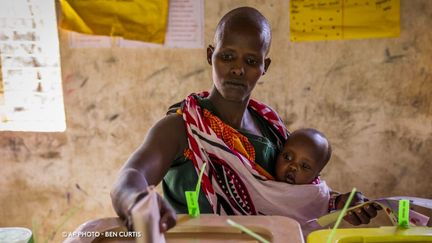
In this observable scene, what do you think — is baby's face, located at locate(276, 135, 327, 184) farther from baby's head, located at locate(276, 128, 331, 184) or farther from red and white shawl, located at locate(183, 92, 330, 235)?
red and white shawl, located at locate(183, 92, 330, 235)

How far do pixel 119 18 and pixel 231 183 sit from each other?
1.63 m

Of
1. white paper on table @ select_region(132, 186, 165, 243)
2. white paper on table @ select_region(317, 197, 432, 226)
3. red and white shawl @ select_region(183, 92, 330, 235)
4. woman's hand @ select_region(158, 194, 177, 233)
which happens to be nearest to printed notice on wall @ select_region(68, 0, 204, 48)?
red and white shawl @ select_region(183, 92, 330, 235)

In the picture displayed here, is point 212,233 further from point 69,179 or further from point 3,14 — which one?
point 3,14

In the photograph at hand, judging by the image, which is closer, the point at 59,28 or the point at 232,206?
the point at 232,206

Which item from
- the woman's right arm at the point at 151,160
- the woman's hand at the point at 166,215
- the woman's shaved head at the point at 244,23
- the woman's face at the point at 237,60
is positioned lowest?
the woman's hand at the point at 166,215

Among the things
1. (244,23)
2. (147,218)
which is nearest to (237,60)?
(244,23)

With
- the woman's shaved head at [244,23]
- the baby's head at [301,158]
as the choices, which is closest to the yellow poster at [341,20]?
the baby's head at [301,158]

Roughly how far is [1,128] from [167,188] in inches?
71.5

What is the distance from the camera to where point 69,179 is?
2.75 metres

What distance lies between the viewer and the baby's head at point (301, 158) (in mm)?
1375

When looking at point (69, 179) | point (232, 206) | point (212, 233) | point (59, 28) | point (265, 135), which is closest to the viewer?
point (212, 233)

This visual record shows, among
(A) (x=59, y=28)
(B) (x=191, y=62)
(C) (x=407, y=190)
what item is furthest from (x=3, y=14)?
(C) (x=407, y=190)

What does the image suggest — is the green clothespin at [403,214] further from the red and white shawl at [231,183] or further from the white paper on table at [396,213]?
the red and white shawl at [231,183]

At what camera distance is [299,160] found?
1.39 m
